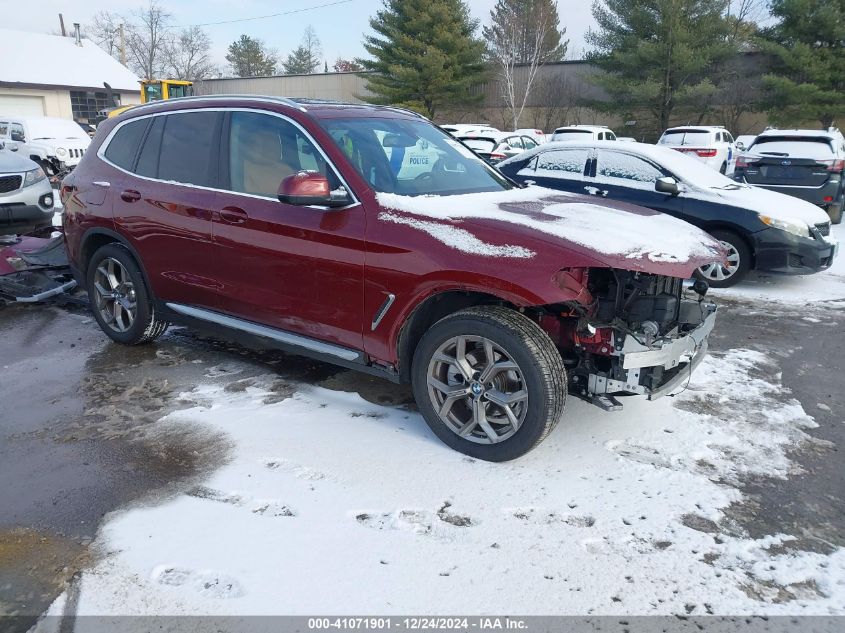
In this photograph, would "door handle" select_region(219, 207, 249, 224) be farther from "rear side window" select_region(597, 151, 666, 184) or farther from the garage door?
the garage door

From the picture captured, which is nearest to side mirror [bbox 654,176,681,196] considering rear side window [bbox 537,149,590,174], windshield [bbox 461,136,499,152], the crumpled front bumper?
rear side window [bbox 537,149,590,174]

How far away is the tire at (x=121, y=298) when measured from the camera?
5.04 metres

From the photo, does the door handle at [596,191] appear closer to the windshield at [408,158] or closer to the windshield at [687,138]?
the windshield at [408,158]

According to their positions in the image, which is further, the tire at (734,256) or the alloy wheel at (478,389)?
the tire at (734,256)

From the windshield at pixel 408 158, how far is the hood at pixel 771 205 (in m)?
3.88

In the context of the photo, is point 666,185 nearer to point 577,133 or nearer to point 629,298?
point 629,298

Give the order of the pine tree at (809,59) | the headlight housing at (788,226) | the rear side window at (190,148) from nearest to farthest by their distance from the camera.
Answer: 1. the rear side window at (190,148)
2. the headlight housing at (788,226)
3. the pine tree at (809,59)

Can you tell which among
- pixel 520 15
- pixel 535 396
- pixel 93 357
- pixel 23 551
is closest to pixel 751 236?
pixel 535 396

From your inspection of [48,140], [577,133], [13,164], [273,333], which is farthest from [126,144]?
[577,133]

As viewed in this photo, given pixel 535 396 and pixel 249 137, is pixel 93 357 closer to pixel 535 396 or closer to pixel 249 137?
pixel 249 137

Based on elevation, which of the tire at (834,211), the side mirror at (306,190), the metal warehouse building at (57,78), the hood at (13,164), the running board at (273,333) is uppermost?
the metal warehouse building at (57,78)

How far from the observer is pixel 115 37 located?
6531 centimetres

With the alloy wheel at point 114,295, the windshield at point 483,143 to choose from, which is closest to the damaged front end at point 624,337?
the alloy wheel at point 114,295

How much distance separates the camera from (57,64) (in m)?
39.4
